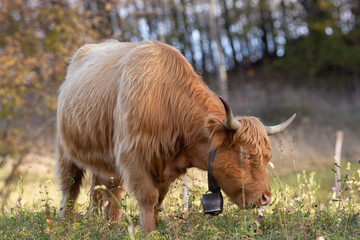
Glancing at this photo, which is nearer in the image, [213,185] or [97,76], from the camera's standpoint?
[213,185]

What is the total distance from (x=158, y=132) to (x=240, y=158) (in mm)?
853

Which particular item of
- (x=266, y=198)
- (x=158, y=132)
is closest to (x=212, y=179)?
(x=266, y=198)

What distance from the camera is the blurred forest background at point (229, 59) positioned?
9.77 metres

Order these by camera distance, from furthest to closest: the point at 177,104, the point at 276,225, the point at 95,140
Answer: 1. the point at 95,140
2. the point at 177,104
3. the point at 276,225

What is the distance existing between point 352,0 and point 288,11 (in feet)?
20.6

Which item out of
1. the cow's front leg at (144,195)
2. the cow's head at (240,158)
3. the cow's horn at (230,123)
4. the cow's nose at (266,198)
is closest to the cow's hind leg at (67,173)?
the cow's front leg at (144,195)

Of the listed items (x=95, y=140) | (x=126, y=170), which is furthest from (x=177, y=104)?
(x=95, y=140)

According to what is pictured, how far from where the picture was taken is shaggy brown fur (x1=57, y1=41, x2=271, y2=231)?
13.5 feet

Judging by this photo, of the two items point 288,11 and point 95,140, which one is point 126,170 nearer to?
point 95,140

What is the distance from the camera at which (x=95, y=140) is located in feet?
16.8

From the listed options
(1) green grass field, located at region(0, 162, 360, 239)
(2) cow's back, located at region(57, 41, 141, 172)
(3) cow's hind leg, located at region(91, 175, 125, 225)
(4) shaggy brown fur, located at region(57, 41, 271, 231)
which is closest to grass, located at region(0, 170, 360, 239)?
(1) green grass field, located at region(0, 162, 360, 239)

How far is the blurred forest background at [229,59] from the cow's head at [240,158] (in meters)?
0.59

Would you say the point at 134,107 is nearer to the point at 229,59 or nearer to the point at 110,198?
the point at 110,198

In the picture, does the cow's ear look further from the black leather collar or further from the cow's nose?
the cow's nose
